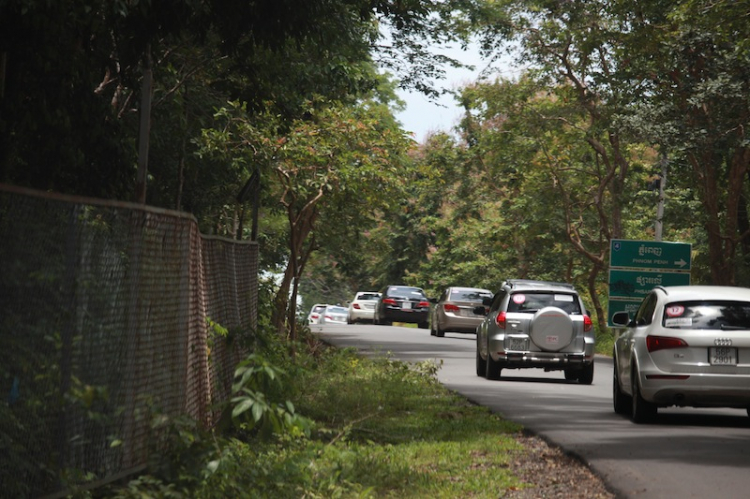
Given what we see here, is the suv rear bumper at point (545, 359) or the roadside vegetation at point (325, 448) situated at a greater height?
the suv rear bumper at point (545, 359)

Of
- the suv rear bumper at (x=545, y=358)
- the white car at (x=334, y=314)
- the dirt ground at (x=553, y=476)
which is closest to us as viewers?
the dirt ground at (x=553, y=476)

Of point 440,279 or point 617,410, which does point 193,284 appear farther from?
point 440,279

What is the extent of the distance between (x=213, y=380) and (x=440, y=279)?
57.0 meters

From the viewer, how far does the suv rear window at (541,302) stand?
2184 cm

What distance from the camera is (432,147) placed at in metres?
51.9

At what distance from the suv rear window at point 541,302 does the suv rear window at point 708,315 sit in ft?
24.3

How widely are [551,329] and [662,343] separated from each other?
6.93 m

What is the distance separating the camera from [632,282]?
32719mm

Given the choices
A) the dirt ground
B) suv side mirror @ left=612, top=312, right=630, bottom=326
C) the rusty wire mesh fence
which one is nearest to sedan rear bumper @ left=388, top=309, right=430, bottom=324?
suv side mirror @ left=612, top=312, right=630, bottom=326

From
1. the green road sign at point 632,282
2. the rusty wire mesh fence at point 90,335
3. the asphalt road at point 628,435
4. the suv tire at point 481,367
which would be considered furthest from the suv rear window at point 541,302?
the rusty wire mesh fence at point 90,335

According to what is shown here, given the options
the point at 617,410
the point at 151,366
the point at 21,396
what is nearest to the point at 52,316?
the point at 21,396

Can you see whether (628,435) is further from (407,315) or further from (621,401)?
(407,315)

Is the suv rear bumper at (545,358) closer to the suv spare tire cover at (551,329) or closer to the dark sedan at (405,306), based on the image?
the suv spare tire cover at (551,329)

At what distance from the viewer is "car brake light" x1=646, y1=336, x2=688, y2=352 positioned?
14156 millimetres
